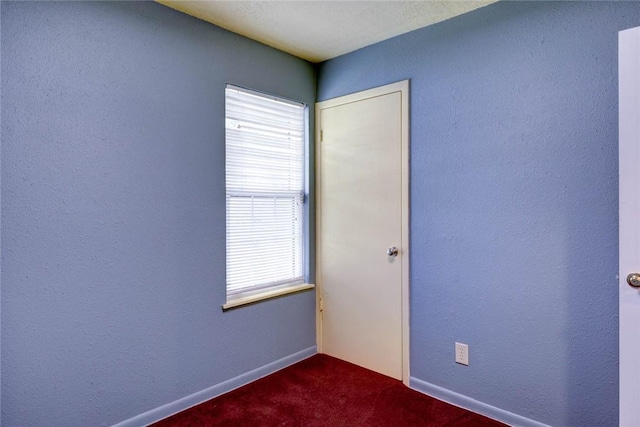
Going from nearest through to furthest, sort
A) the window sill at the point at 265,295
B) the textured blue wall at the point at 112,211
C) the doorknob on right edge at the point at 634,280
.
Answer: the doorknob on right edge at the point at 634,280 < the textured blue wall at the point at 112,211 < the window sill at the point at 265,295

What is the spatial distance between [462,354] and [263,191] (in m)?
1.64

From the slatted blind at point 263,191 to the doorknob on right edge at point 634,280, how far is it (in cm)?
199

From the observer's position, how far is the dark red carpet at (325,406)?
2080 millimetres

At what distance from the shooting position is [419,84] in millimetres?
2400

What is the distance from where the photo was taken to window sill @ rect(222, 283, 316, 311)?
2.43 m

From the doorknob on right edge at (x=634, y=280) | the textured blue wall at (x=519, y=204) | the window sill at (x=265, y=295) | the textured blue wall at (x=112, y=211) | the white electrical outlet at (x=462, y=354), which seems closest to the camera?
the doorknob on right edge at (x=634, y=280)

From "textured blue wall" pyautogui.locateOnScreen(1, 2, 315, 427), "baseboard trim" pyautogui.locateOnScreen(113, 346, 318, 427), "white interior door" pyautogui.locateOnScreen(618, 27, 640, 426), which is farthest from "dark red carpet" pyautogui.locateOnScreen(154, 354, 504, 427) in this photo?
"white interior door" pyautogui.locateOnScreen(618, 27, 640, 426)

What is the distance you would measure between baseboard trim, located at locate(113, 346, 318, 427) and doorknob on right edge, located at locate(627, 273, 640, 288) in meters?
2.10

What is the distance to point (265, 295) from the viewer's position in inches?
103

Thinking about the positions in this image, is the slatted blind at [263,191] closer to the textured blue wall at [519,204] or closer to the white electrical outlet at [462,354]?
the textured blue wall at [519,204]

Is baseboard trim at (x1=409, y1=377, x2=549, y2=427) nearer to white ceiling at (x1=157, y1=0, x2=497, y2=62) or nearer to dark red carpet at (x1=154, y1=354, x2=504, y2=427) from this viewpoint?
dark red carpet at (x1=154, y1=354, x2=504, y2=427)

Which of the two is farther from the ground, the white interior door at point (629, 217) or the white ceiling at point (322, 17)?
the white ceiling at point (322, 17)

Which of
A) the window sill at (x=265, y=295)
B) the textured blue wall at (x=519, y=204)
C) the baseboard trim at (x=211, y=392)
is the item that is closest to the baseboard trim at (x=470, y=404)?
the textured blue wall at (x=519, y=204)

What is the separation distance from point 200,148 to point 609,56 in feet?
7.01
